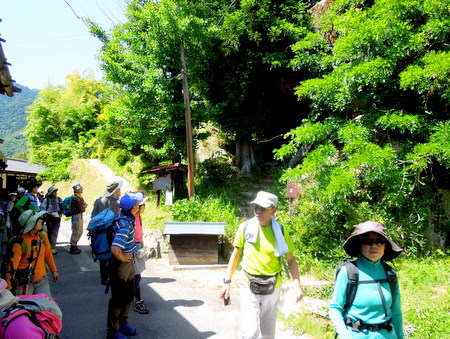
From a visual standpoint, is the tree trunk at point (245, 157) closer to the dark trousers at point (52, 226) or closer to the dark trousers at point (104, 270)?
the dark trousers at point (52, 226)

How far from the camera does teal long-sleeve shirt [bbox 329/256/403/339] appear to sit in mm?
2119

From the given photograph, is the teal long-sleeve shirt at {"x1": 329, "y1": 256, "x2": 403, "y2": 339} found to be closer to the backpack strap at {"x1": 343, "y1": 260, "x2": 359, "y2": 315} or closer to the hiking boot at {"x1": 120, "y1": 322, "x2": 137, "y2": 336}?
the backpack strap at {"x1": 343, "y1": 260, "x2": 359, "y2": 315}

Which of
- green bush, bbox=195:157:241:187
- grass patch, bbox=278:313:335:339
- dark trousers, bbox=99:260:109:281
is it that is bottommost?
grass patch, bbox=278:313:335:339

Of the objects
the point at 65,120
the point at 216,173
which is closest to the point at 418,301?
the point at 216,173

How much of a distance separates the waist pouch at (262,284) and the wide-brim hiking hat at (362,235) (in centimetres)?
89

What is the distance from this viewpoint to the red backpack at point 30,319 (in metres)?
1.74

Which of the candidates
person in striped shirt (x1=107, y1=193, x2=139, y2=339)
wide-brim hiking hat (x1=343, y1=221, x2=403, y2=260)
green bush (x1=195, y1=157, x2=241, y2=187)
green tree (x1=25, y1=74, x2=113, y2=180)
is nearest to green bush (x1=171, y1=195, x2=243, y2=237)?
green bush (x1=195, y1=157, x2=241, y2=187)

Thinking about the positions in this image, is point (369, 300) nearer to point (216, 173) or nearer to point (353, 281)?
point (353, 281)

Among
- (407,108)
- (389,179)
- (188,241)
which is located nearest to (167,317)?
(188,241)

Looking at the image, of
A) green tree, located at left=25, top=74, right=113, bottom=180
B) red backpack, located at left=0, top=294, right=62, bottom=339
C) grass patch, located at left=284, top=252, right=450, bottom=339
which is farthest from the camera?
green tree, located at left=25, top=74, right=113, bottom=180

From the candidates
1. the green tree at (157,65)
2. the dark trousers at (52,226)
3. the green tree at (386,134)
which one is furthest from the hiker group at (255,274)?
the green tree at (157,65)

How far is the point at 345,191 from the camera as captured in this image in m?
7.00

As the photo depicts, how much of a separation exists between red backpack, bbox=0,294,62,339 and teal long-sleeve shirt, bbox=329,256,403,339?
1.97m

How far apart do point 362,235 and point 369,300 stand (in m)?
0.47
